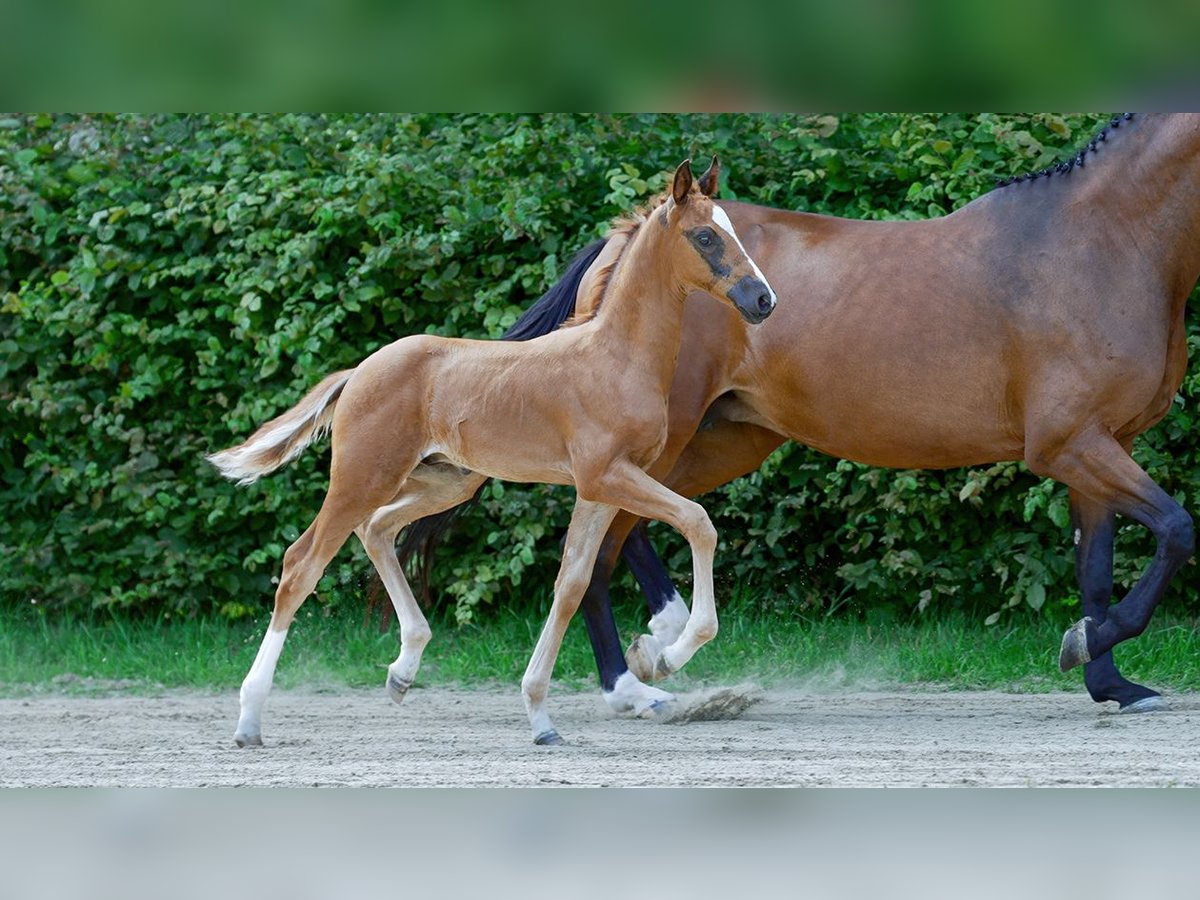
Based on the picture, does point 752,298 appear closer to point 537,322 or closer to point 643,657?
point 643,657

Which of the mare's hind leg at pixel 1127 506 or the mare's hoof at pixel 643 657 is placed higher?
the mare's hind leg at pixel 1127 506

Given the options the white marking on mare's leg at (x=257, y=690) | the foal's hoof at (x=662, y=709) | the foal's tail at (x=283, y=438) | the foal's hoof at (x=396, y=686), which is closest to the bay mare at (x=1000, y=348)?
the foal's hoof at (x=662, y=709)

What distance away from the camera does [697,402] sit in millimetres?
5777

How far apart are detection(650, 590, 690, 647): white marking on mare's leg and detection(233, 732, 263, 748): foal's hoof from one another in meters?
1.65

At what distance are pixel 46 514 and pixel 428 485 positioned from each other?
3.58 metres

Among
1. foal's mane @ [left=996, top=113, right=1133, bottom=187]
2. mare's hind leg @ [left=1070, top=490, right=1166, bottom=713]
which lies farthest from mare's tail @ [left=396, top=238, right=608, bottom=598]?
mare's hind leg @ [left=1070, top=490, right=1166, bottom=713]

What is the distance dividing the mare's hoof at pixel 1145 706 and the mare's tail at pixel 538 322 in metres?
2.75

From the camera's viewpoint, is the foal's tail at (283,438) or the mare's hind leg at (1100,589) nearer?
the foal's tail at (283,438)

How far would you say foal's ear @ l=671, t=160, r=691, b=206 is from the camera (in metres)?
4.64

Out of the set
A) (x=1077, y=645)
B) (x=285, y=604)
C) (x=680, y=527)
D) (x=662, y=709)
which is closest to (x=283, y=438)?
(x=285, y=604)

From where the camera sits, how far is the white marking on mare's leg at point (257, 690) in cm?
500

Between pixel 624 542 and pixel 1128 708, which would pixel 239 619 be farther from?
pixel 1128 708

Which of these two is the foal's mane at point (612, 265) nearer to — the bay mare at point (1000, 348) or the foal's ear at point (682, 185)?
the bay mare at point (1000, 348)
